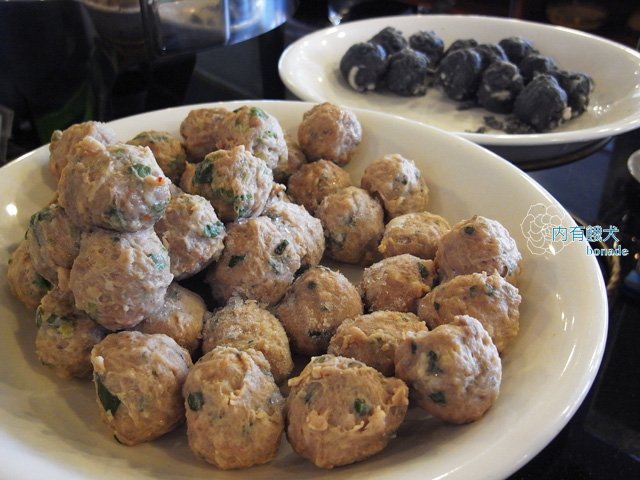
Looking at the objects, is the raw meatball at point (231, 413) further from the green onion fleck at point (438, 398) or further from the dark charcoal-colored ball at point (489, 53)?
the dark charcoal-colored ball at point (489, 53)

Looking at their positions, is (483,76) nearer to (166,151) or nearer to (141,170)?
(166,151)

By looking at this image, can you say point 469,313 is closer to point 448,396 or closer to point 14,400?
point 448,396

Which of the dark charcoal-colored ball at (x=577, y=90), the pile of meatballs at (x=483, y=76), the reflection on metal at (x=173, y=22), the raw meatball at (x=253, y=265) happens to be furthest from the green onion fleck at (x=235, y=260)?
the dark charcoal-colored ball at (x=577, y=90)

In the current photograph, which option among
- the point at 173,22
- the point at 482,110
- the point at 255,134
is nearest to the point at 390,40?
the point at 482,110

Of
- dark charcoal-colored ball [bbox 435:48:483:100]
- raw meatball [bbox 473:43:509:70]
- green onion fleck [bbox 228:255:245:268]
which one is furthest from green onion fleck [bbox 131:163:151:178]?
raw meatball [bbox 473:43:509:70]

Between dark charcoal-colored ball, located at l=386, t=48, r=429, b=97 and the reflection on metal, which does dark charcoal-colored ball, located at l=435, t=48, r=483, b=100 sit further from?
the reflection on metal
